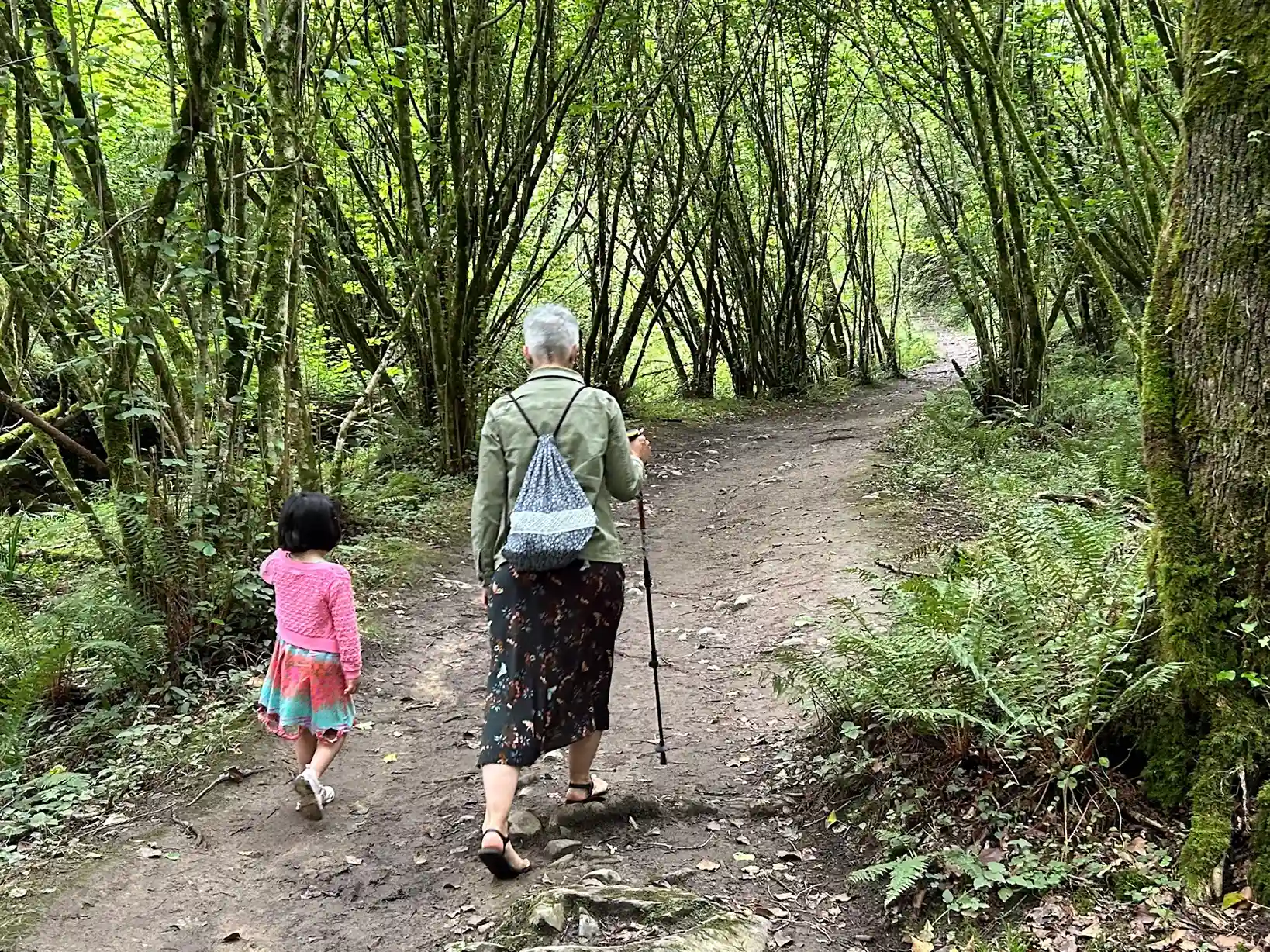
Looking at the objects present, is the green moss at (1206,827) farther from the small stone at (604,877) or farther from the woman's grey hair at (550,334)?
the woman's grey hair at (550,334)

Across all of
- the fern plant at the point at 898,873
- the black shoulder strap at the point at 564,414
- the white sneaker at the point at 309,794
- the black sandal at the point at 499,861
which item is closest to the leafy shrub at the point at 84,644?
the white sneaker at the point at 309,794

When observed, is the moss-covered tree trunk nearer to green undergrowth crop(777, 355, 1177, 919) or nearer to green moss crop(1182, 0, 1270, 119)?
green moss crop(1182, 0, 1270, 119)

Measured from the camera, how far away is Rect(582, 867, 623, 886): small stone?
345 centimetres

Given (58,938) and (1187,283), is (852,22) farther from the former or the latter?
(58,938)

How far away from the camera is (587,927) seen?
10.1ft

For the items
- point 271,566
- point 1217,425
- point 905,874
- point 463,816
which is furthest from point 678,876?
point 1217,425

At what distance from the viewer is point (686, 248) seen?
1777 centimetres

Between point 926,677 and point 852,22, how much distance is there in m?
12.9

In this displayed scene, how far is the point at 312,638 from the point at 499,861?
1.49 m

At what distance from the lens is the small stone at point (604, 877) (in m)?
3.45

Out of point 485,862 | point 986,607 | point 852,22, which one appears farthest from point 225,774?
point 852,22

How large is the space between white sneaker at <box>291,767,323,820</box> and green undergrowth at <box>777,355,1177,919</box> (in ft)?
7.75

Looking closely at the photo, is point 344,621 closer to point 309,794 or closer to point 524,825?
point 309,794

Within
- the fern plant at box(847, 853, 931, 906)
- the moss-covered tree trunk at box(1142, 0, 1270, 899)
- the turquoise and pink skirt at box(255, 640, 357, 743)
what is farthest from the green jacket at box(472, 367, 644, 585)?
the moss-covered tree trunk at box(1142, 0, 1270, 899)
